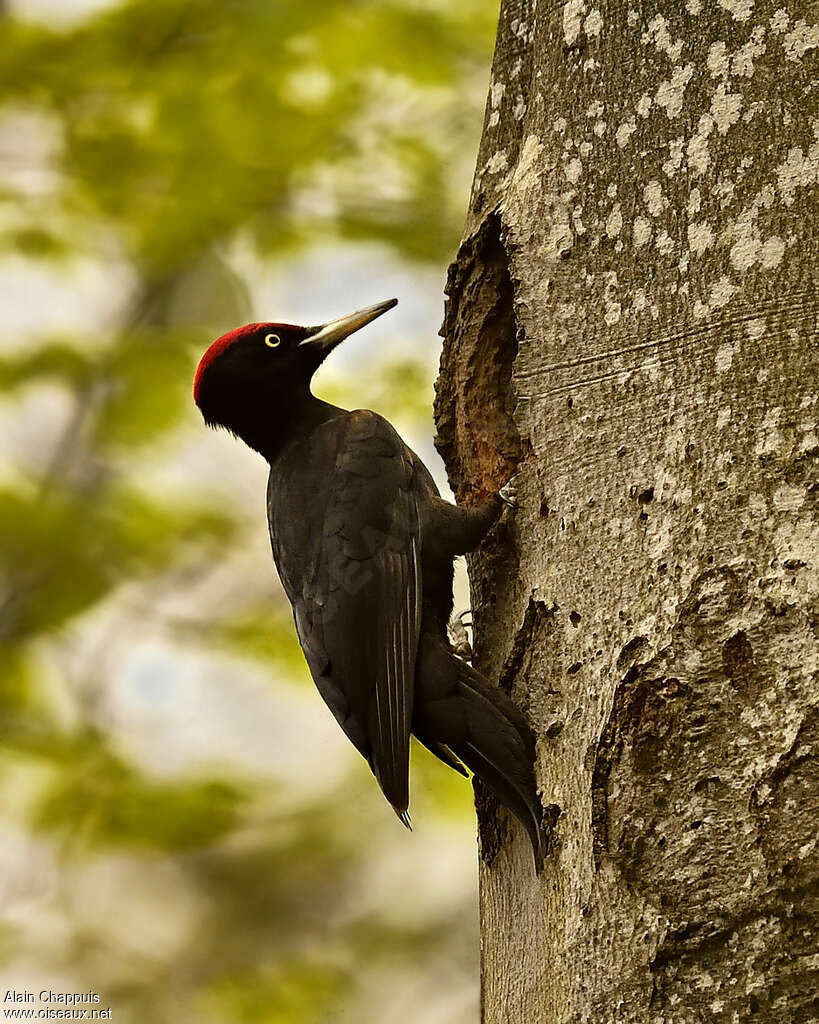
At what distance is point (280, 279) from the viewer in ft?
22.3

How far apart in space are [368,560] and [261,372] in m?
0.94

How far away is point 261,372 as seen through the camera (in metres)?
3.83

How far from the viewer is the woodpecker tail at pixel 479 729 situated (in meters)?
2.38

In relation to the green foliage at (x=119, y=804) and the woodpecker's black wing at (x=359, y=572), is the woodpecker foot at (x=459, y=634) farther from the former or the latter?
the green foliage at (x=119, y=804)

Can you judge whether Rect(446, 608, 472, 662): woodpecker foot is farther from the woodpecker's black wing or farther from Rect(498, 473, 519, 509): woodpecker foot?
Rect(498, 473, 519, 509): woodpecker foot

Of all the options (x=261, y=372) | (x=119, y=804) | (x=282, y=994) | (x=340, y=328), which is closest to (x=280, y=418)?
(x=261, y=372)

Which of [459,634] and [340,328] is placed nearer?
[459,634]

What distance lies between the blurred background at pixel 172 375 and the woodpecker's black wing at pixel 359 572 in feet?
7.16

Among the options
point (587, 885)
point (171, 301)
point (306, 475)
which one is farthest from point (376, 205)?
point (587, 885)

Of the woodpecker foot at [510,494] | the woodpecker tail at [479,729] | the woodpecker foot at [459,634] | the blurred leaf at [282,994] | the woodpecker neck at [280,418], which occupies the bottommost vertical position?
the woodpecker tail at [479,729]

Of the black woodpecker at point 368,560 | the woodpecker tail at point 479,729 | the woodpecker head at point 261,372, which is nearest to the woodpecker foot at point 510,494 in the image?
the black woodpecker at point 368,560

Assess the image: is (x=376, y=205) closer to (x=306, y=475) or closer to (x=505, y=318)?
(x=306, y=475)

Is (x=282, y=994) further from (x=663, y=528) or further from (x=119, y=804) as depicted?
(x=663, y=528)

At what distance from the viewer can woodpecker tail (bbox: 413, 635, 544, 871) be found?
2.38m
